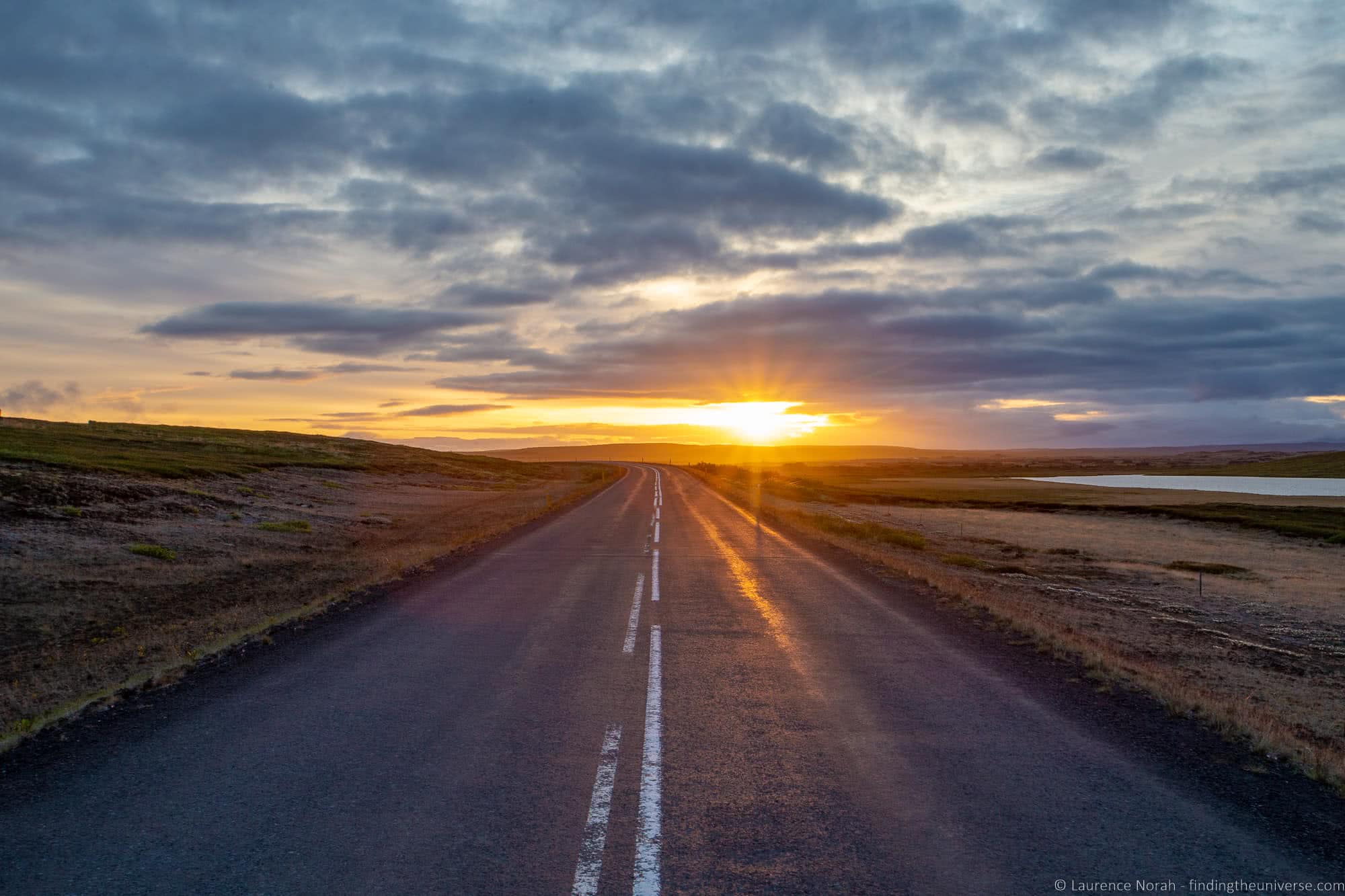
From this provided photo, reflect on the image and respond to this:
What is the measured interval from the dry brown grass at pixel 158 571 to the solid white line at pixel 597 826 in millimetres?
5377

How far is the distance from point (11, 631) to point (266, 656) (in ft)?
20.3

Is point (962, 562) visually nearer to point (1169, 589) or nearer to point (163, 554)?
point (1169, 589)

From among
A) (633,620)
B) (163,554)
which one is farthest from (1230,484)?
(163,554)

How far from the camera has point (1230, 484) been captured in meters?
98.9

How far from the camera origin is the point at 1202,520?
5122 cm

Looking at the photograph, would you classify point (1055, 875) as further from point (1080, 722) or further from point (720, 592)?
point (720, 592)

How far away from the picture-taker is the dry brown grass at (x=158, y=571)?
35.1 ft

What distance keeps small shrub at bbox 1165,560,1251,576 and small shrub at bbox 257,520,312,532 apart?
32.1 m

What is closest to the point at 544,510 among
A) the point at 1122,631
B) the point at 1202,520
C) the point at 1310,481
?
the point at 1122,631

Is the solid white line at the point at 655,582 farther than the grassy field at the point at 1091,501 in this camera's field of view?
No

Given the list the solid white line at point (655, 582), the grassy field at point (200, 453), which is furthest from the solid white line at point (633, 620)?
the grassy field at point (200, 453)

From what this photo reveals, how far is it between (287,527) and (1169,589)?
96.8 feet

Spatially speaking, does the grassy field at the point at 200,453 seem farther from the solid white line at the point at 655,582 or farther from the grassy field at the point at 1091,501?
the grassy field at the point at 1091,501

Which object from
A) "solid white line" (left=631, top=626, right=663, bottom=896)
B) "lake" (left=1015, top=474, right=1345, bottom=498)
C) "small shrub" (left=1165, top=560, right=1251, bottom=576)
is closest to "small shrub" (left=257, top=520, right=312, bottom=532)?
"solid white line" (left=631, top=626, right=663, bottom=896)
